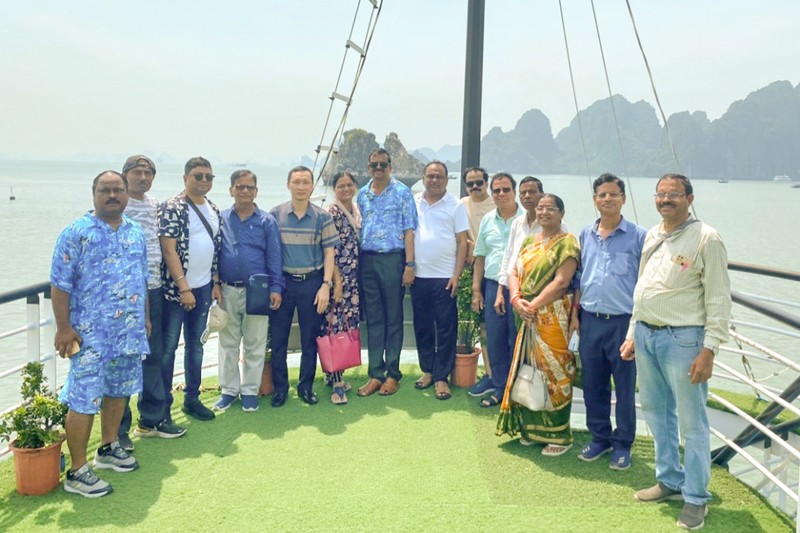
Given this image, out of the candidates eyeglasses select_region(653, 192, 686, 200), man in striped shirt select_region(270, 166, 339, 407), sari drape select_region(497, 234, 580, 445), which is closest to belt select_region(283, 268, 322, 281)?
man in striped shirt select_region(270, 166, 339, 407)

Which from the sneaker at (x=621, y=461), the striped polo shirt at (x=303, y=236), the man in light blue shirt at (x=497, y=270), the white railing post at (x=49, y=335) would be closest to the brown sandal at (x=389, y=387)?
the man in light blue shirt at (x=497, y=270)

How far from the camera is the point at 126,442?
11.6ft

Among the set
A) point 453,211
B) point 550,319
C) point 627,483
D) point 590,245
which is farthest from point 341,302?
point 627,483

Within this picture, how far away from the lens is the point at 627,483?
125 inches

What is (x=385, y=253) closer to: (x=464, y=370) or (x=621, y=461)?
(x=464, y=370)

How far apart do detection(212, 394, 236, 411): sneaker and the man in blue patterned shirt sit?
973 millimetres

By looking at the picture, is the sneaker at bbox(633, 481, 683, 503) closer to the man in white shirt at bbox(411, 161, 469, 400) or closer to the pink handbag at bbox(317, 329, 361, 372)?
the man in white shirt at bbox(411, 161, 469, 400)

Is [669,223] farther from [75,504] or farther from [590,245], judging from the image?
[75,504]

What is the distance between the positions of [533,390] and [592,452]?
1.68 ft

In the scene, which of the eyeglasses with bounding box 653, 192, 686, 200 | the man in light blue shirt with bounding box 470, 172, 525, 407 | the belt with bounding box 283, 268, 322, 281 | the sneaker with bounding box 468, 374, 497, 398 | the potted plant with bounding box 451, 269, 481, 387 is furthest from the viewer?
the potted plant with bounding box 451, 269, 481, 387

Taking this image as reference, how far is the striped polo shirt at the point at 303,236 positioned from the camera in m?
4.13

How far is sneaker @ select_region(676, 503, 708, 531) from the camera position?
2.73 metres

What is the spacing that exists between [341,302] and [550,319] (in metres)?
1.66

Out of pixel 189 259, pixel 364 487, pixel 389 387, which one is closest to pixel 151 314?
pixel 189 259
